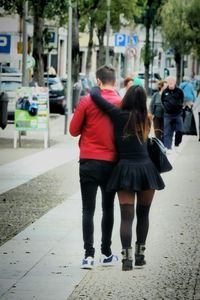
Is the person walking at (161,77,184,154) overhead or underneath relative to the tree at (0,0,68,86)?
underneath

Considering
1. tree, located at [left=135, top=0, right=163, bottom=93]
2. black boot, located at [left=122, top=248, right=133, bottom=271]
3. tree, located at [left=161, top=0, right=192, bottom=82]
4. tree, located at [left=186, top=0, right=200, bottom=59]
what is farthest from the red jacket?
tree, located at [left=186, top=0, right=200, bottom=59]

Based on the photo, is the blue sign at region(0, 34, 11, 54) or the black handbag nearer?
the black handbag

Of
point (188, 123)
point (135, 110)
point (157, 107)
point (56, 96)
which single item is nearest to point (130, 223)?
point (135, 110)

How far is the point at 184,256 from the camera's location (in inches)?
388

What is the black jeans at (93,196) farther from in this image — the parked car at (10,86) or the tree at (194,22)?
the tree at (194,22)

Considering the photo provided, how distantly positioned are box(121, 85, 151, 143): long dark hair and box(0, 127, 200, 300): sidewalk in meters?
1.21

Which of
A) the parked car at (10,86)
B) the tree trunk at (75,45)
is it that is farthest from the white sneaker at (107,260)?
the tree trunk at (75,45)

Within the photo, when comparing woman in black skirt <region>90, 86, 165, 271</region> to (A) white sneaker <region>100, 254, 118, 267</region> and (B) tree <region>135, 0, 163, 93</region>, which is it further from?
(B) tree <region>135, 0, 163, 93</region>

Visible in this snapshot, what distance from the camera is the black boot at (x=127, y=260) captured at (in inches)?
355

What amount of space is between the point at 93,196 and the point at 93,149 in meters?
0.42

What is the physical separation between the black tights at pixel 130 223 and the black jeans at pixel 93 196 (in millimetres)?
194

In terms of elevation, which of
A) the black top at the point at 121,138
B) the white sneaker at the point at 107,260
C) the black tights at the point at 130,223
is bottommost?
the white sneaker at the point at 107,260

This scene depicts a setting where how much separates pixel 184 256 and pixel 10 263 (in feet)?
5.48

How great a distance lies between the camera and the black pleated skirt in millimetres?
8894
